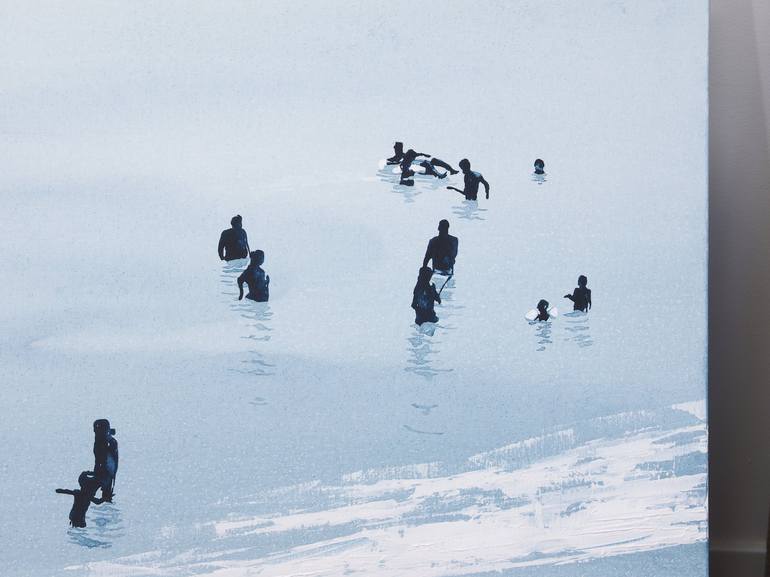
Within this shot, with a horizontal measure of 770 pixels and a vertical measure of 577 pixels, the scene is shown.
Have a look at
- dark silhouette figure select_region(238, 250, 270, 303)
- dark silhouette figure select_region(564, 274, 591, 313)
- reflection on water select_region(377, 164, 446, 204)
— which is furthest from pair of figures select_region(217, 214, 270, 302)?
dark silhouette figure select_region(564, 274, 591, 313)

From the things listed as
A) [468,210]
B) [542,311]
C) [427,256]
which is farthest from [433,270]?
[542,311]

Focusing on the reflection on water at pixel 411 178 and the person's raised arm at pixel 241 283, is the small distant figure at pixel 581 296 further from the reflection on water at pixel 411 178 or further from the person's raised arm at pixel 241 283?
the person's raised arm at pixel 241 283

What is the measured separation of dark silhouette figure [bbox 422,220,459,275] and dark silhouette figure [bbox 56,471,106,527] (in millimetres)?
860

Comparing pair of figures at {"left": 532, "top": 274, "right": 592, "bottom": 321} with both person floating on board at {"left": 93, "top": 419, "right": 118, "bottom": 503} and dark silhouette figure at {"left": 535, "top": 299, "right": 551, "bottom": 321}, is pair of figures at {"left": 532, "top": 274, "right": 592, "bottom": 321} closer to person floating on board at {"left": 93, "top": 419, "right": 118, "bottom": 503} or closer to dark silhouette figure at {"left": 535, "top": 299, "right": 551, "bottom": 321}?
dark silhouette figure at {"left": 535, "top": 299, "right": 551, "bottom": 321}

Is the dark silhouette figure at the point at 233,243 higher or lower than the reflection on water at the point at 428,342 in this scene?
higher

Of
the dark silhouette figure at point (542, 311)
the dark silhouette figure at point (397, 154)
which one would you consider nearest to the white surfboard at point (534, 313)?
the dark silhouette figure at point (542, 311)

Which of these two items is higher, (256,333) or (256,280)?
(256,280)

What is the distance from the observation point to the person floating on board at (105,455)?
1769mm

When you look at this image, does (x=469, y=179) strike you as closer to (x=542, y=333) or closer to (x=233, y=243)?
(x=542, y=333)

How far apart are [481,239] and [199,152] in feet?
2.09

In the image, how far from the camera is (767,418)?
2029mm

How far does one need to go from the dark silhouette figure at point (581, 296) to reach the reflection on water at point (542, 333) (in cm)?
7

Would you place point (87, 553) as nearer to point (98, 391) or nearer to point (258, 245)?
point (98, 391)

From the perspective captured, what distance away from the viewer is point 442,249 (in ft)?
5.87
